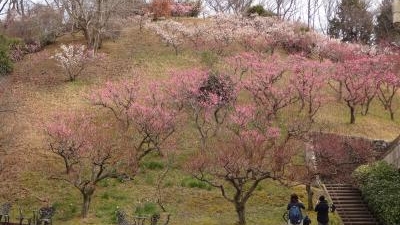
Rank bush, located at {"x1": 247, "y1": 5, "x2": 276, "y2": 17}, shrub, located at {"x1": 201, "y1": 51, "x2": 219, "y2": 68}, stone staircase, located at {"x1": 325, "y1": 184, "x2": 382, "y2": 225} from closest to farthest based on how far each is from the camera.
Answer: stone staircase, located at {"x1": 325, "y1": 184, "x2": 382, "y2": 225} → shrub, located at {"x1": 201, "y1": 51, "x2": 219, "y2": 68} → bush, located at {"x1": 247, "y1": 5, "x2": 276, "y2": 17}

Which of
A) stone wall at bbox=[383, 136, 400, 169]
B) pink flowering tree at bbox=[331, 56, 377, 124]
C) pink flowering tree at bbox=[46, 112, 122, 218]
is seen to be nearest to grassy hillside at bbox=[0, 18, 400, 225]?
pink flowering tree at bbox=[46, 112, 122, 218]

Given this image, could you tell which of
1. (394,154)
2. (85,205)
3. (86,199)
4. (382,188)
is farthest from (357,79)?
(85,205)

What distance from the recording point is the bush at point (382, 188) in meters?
18.5

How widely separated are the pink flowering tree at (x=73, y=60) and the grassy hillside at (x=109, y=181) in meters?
0.59

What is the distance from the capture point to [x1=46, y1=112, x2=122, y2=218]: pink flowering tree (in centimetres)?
1898

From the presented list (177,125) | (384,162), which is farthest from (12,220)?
(384,162)

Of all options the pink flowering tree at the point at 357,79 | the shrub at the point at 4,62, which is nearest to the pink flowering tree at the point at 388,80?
the pink flowering tree at the point at 357,79

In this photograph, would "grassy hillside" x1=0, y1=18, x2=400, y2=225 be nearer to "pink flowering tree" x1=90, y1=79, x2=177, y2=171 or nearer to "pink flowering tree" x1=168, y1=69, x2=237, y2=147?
"pink flowering tree" x1=90, y1=79, x2=177, y2=171

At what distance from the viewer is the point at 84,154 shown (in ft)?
71.7

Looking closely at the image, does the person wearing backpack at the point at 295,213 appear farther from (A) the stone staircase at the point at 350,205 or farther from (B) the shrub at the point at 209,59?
(B) the shrub at the point at 209,59

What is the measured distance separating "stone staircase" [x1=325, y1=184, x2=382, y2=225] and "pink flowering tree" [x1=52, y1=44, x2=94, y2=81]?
1970 centimetres

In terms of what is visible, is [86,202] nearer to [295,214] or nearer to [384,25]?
[295,214]

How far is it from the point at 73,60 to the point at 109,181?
14490 millimetres

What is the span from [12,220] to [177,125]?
10.8 meters
